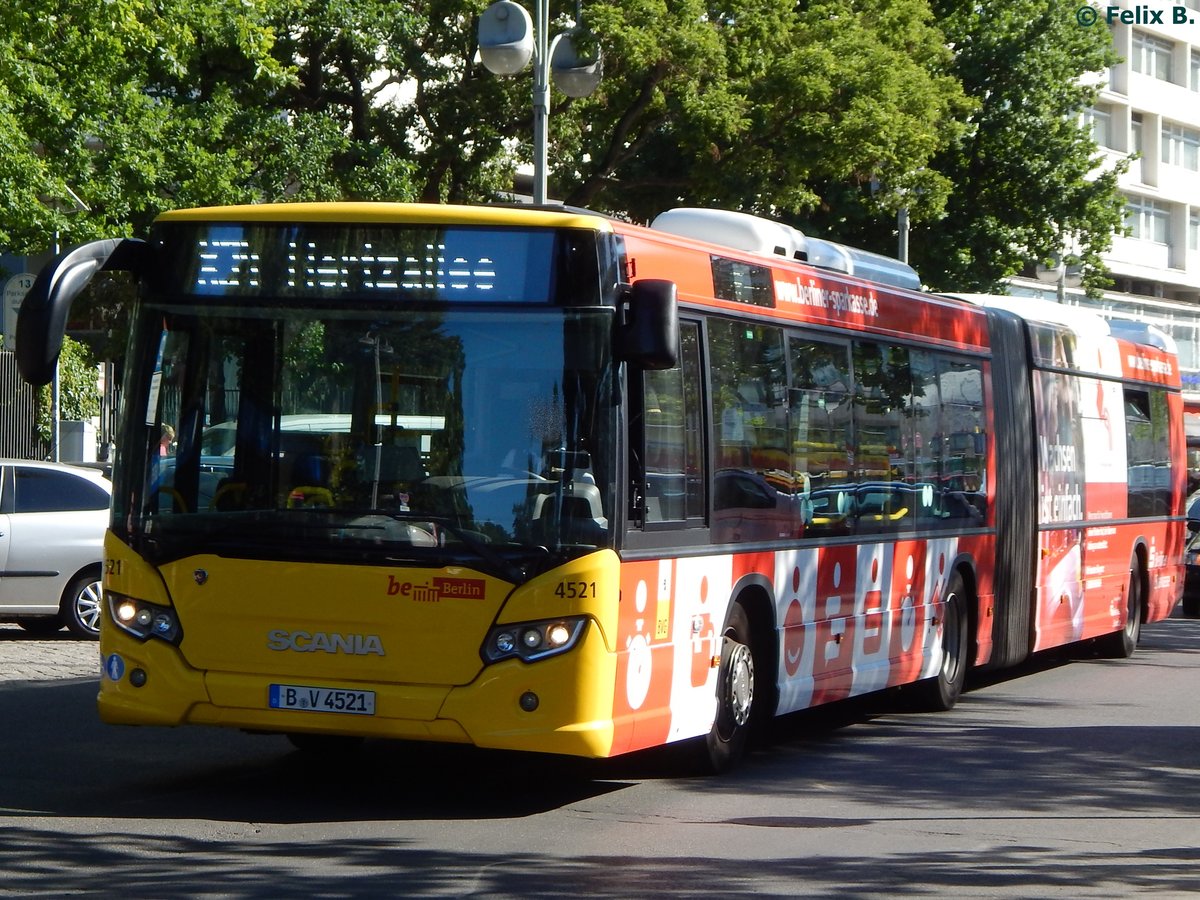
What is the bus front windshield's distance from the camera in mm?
8430

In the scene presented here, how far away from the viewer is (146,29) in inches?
838

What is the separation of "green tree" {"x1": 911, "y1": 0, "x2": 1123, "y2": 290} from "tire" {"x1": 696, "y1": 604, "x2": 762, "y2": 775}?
93.0ft

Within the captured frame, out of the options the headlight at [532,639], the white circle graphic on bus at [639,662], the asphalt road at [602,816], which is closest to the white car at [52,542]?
the asphalt road at [602,816]

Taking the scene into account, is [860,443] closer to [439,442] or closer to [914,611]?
[914,611]

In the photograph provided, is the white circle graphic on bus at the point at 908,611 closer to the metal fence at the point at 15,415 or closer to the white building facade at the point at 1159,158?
the metal fence at the point at 15,415

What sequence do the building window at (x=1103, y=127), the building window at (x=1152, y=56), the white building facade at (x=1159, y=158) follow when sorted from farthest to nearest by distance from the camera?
the building window at (x=1152, y=56)
the white building facade at (x=1159, y=158)
the building window at (x=1103, y=127)

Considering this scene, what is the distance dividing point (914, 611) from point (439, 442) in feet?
17.9

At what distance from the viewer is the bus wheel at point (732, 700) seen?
9.99m

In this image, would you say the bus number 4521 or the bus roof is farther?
the bus roof

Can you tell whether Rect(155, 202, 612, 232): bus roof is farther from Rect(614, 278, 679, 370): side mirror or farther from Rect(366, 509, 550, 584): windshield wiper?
Rect(366, 509, 550, 584): windshield wiper

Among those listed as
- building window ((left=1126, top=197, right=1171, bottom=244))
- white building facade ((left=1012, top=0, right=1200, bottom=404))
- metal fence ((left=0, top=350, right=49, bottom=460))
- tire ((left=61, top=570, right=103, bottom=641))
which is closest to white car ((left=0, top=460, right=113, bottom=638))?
tire ((left=61, top=570, right=103, bottom=641))

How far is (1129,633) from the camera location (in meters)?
18.7

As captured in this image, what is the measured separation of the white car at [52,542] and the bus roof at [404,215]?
8072 millimetres

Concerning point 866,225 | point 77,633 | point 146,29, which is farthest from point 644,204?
point 77,633
